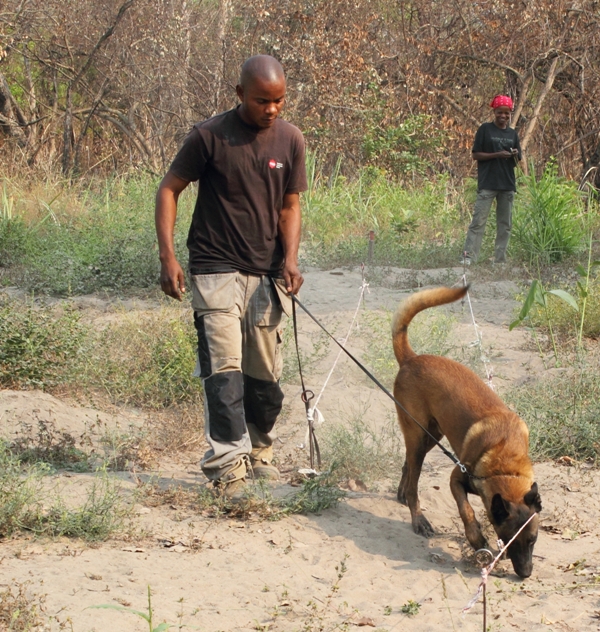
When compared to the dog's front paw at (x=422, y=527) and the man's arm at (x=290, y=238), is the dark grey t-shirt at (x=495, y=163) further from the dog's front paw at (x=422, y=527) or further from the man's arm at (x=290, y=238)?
the dog's front paw at (x=422, y=527)

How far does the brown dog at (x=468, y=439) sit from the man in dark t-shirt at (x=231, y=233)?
31.5 inches

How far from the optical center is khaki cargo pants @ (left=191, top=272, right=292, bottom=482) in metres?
4.39

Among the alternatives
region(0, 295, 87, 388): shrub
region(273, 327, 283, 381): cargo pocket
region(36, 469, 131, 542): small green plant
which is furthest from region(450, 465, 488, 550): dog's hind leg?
region(0, 295, 87, 388): shrub

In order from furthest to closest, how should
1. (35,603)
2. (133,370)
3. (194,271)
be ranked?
(133,370), (194,271), (35,603)

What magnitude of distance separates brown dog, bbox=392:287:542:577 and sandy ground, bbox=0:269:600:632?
0.61ft

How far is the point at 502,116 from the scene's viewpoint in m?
10.6

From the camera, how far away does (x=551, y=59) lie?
15.4 metres

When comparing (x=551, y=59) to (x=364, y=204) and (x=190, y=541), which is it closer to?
(x=364, y=204)

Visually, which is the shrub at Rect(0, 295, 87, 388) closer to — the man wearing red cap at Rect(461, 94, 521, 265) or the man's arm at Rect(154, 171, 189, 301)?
the man's arm at Rect(154, 171, 189, 301)

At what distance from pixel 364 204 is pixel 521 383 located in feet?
23.4

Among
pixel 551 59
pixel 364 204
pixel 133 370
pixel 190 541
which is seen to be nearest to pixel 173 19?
pixel 364 204

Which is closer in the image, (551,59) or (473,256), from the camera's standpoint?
(473,256)

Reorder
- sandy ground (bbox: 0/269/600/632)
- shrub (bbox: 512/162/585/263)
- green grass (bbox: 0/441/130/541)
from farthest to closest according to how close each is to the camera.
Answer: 1. shrub (bbox: 512/162/585/263)
2. green grass (bbox: 0/441/130/541)
3. sandy ground (bbox: 0/269/600/632)

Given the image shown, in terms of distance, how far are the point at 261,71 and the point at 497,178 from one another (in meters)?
6.70
